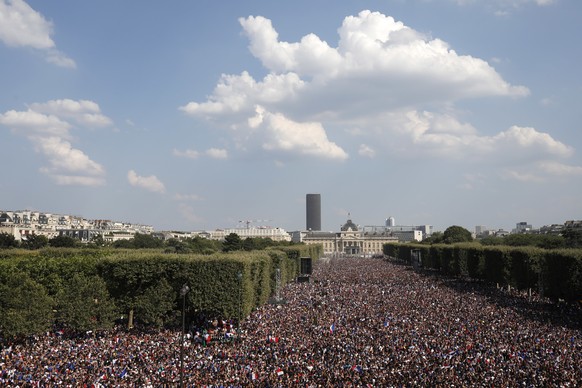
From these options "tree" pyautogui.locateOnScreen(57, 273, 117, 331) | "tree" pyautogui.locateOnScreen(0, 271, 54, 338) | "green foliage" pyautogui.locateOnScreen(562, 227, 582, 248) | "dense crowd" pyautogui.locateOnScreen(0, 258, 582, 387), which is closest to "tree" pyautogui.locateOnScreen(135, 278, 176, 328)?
"dense crowd" pyautogui.locateOnScreen(0, 258, 582, 387)

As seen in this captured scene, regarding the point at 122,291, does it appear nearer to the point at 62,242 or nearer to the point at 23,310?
the point at 23,310

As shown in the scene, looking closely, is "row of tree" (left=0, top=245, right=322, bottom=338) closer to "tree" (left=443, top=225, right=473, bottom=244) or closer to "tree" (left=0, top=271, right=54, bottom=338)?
"tree" (left=0, top=271, right=54, bottom=338)

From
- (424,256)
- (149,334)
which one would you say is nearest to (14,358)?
(149,334)

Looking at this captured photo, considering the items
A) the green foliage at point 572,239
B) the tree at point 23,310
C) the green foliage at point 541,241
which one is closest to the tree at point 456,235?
A: the green foliage at point 541,241

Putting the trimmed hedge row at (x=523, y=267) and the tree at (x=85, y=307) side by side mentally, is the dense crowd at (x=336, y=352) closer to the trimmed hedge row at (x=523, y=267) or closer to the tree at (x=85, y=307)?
the tree at (x=85, y=307)

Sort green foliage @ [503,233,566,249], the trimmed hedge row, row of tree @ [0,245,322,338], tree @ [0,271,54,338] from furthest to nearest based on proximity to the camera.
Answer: green foliage @ [503,233,566,249], the trimmed hedge row, row of tree @ [0,245,322,338], tree @ [0,271,54,338]

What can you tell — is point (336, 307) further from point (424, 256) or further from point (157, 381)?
point (424, 256)
